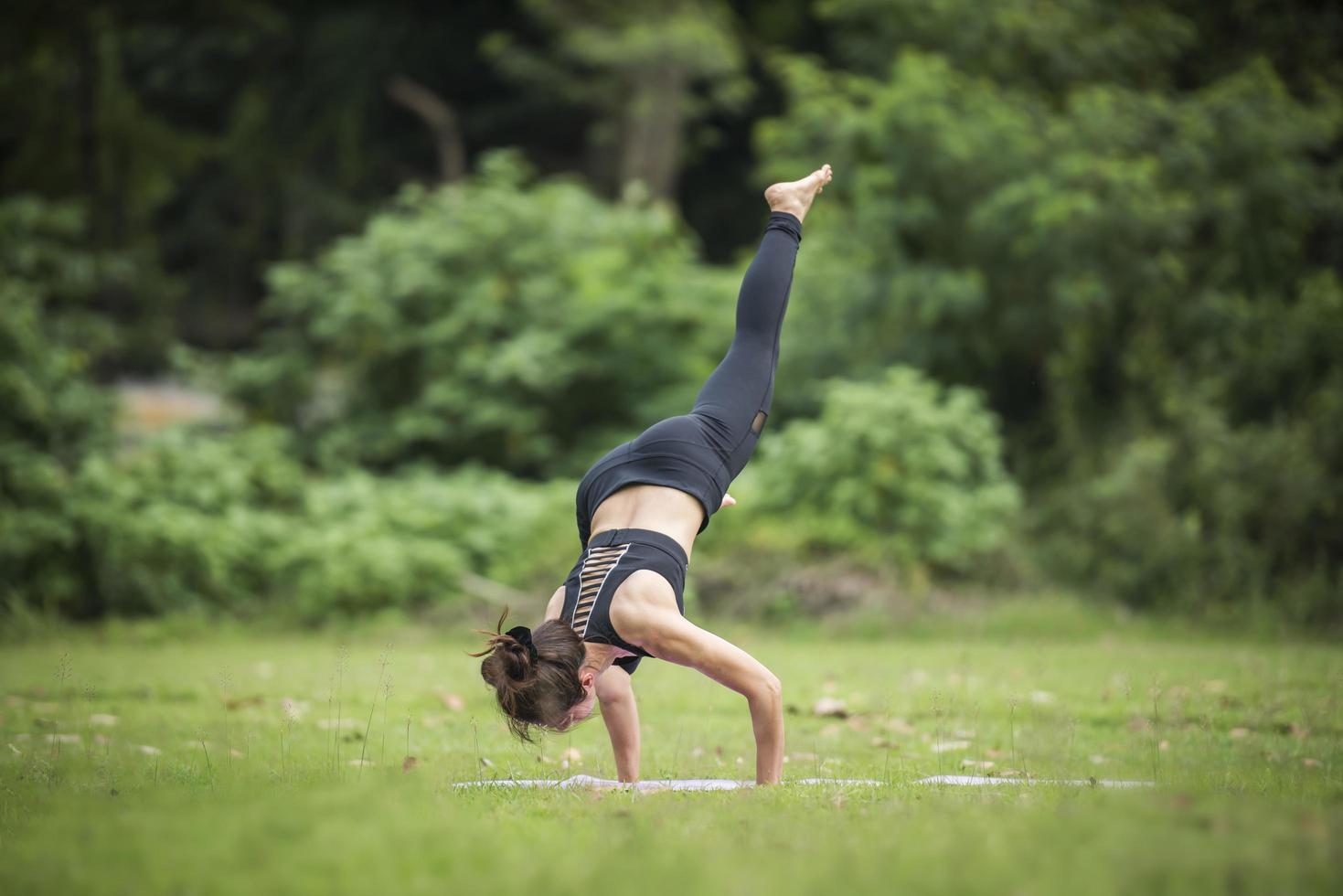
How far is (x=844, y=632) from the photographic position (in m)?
12.5

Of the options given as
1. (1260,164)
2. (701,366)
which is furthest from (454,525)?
(1260,164)

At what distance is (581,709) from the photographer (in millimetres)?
4879

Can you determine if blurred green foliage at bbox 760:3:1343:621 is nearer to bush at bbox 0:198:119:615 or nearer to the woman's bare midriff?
bush at bbox 0:198:119:615

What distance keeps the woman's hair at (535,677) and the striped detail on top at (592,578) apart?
128 millimetres

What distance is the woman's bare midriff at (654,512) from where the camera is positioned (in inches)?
201

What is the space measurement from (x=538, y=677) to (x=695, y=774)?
1446mm

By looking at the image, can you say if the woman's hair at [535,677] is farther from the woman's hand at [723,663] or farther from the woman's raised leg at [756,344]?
the woman's raised leg at [756,344]

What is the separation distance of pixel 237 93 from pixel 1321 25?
2224 centimetres

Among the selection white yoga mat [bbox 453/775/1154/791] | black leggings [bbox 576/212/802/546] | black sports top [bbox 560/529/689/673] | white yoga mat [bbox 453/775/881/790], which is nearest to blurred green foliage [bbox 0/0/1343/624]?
black leggings [bbox 576/212/802/546]

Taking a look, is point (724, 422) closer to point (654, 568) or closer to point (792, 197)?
point (654, 568)

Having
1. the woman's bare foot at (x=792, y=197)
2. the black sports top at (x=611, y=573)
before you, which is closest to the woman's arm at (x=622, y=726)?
the black sports top at (x=611, y=573)

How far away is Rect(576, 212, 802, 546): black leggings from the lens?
528 centimetres

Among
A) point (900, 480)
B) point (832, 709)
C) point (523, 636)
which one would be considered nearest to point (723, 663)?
point (523, 636)

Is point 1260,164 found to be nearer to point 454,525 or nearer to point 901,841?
point 454,525
